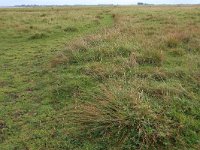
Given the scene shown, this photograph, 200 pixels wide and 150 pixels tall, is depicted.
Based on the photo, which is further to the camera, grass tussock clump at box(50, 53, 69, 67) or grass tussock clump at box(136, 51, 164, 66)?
grass tussock clump at box(50, 53, 69, 67)

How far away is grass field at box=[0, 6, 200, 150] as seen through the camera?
4840 millimetres

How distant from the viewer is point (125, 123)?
15.7ft

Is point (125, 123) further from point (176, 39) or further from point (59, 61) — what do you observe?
point (176, 39)

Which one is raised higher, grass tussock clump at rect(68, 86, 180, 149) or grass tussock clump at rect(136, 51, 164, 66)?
grass tussock clump at rect(136, 51, 164, 66)

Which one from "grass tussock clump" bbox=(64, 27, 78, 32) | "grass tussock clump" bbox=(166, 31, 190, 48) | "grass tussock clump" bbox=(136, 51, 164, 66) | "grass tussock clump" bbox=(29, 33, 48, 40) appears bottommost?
"grass tussock clump" bbox=(29, 33, 48, 40)

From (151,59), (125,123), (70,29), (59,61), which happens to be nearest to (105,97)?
(125,123)

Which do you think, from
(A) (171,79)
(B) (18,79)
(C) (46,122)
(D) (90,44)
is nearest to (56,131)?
(C) (46,122)

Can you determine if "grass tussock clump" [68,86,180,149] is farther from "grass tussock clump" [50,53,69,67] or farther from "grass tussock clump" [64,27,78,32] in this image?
"grass tussock clump" [64,27,78,32]

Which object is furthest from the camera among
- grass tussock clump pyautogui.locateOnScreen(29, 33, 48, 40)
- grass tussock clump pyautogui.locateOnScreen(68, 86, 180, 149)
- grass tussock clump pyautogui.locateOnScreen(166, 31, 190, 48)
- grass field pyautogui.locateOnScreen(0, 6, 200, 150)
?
grass tussock clump pyautogui.locateOnScreen(29, 33, 48, 40)

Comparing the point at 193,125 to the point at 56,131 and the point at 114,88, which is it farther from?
the point at 56,131

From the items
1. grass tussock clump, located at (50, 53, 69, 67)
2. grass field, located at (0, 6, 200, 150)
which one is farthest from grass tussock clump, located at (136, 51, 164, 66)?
grass tussock clump, located at (50, 53, 69, 67)

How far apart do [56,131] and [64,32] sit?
13.1 meters

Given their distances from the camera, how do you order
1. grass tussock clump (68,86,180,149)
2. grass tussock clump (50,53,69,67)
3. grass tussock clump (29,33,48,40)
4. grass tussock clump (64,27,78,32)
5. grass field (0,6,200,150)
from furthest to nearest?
grass tussock clump (64,27,78,32), grass tussock clump (29,33,48,40), grass tussock clump (50,53,69,67), grass field (0,6,200,150), grass tussock clump (68,86,180,149)

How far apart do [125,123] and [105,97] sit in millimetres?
943
